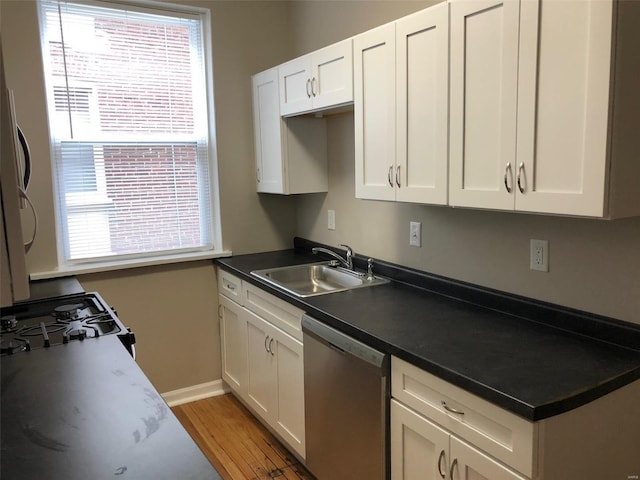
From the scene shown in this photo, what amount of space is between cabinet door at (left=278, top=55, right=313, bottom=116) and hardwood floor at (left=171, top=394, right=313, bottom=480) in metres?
1.87

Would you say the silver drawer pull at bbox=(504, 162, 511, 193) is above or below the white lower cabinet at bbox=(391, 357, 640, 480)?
above

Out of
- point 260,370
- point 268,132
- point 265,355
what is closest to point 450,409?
point 265,355

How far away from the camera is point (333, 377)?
2.18 m

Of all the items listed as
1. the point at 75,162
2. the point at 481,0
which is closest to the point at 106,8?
the point at 75,162

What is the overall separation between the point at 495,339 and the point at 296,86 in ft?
5.77

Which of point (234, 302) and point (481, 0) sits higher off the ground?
point (481, 0)

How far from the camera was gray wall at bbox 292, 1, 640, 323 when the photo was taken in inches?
68.8

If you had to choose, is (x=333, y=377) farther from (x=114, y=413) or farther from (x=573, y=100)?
(x=573, y=100)

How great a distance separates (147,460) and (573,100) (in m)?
1.45

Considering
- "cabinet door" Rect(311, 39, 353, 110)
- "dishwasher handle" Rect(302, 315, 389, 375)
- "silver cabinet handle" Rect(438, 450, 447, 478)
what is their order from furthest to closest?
"cabinet door" Rect(311, 39, 353, 110) < "dishwasher handle" Rect(302, 315, 389, 375) < "silver cabinet handle" Rect(438, 450, 447, 478)

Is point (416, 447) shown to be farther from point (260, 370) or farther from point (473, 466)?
point (260, 370)

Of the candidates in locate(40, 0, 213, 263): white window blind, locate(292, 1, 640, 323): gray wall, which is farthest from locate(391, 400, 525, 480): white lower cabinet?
locate(40, 0, 213, 263): white window blind

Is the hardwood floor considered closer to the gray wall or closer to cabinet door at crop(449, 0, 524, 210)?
the gray wall

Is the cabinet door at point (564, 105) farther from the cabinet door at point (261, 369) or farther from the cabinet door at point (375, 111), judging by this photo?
the cabinet door at point (261, 369)
